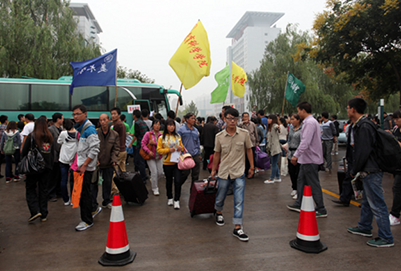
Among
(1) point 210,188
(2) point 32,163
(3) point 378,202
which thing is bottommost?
(1) point 210,188

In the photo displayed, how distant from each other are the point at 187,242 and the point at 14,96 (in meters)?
13.6

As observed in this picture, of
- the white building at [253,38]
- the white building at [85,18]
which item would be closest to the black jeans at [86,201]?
the white building at [85,18]

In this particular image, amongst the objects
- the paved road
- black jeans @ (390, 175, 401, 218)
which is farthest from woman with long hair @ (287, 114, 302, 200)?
black jeans @ (390, 175, 401, 218)

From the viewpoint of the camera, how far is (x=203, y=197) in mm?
4875

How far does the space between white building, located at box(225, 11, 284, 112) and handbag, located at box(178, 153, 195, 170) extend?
322 ft

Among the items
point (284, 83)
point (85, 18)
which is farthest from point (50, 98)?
point (85, 18)

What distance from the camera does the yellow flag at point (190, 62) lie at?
7.64m

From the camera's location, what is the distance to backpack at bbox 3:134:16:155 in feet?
26.7

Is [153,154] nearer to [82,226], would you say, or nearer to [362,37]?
[82,226]

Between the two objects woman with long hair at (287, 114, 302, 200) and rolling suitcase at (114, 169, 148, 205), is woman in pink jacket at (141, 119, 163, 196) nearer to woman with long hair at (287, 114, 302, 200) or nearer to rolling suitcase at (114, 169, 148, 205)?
rolling suitcase at (114, 169, 148, 205)

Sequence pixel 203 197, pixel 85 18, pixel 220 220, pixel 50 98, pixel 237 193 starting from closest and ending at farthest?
pixel 237 193 → pixel 220 220 → pixel 203 197 → pixel 50 98 → pixel 85 18

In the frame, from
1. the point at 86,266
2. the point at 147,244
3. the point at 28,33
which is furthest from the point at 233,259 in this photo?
the point at 28,33

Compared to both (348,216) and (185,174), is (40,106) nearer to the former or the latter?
(185,174)

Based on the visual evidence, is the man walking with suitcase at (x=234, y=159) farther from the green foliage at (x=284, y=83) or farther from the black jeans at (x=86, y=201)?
the green foliage at (x=284, y=83)
